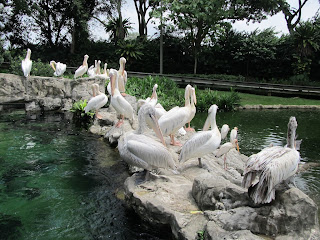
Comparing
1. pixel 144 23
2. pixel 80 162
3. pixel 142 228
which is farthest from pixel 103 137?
pixel 144 23

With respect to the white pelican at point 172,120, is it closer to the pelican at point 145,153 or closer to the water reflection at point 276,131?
the pelican at point 145,153

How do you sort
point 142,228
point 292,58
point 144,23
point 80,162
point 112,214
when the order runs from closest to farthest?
point 142,228 < point 112,214 < point 80,162 < point 292,58 < point 144,23

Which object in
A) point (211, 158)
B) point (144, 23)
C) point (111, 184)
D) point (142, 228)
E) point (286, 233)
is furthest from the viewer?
point (144, 23)

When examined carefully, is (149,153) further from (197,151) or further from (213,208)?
(213,208)

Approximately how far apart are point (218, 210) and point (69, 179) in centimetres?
338

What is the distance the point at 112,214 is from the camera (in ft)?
14.1

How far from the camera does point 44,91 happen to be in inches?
500

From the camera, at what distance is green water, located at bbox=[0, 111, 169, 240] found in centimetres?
396

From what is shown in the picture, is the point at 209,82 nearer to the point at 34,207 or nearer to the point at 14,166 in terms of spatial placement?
the point at 14,166

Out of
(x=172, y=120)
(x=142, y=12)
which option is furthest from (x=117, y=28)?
(x=172, y=120)

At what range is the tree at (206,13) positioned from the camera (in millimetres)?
20297

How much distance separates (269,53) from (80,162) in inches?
769

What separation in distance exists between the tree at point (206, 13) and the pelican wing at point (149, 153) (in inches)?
685

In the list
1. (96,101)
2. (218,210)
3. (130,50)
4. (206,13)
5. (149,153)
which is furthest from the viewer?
(130,50)
